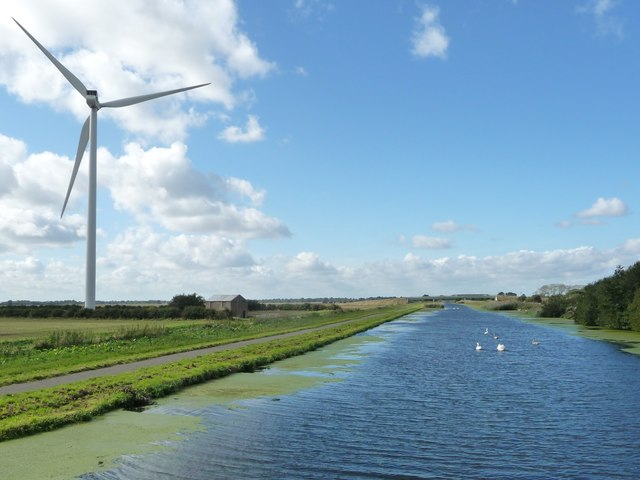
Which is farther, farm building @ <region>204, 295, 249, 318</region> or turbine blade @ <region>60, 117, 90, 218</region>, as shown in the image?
farm building @ <region>204, 295, 249, 318</region>

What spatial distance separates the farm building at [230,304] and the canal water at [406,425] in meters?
81.9

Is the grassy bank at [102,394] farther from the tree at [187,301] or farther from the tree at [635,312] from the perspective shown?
the tree at [187,301]

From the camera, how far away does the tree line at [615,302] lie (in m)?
62.6

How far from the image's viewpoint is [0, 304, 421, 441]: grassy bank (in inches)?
610

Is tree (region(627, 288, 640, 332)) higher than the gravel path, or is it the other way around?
tree (region(627, 288, 640, 332))

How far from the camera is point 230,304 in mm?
111875

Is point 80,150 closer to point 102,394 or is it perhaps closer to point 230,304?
point 230,304

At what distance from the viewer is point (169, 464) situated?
12.4m

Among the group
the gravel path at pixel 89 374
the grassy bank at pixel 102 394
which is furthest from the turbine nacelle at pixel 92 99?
the grassy bank at pixel 102 394

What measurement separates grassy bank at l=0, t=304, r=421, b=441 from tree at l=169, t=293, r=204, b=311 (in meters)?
87.1

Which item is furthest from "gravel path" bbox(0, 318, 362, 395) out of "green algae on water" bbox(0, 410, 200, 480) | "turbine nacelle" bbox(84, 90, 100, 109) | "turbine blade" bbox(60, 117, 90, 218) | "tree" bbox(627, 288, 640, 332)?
"turbine nacelle" bbox(84, 90, 100, 109)

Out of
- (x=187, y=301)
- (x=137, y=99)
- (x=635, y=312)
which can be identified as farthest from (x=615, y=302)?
(x=187, y=301)

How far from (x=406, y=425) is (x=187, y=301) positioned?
346 ft

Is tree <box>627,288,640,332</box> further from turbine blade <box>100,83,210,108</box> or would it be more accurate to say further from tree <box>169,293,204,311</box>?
tree <box>169,293,204,311</box>
